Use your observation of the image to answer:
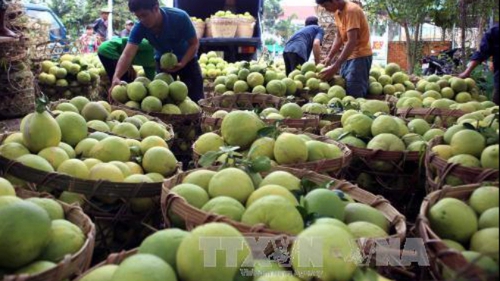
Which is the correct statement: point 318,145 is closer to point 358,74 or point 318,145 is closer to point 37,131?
point 37,131

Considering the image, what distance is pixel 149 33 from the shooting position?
4.94 metres

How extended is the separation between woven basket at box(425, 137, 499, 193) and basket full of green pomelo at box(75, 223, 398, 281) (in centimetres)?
85

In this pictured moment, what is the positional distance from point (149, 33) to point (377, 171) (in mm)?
3038

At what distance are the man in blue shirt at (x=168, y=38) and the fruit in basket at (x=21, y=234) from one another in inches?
129

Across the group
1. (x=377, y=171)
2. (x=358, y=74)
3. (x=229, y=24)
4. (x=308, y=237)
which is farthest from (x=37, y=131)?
(x=229, y=24)

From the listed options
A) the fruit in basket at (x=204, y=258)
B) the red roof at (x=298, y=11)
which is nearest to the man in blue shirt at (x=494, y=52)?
the fruit in basket at (x=204, y=258)

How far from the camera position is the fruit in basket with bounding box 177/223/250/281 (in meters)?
1.37

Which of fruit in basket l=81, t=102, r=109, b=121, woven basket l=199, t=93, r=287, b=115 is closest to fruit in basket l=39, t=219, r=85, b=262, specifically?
fruit in basket l=81, t=102, r=109, b=121

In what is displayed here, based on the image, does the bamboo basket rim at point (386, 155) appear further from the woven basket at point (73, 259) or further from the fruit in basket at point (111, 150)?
the woven basket at point (73, 259)

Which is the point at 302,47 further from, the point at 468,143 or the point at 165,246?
the point at 165,246

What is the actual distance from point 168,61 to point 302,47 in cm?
305

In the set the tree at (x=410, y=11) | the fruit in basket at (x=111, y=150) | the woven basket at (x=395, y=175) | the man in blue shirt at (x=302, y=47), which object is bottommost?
the woven basket at (x=395, y=175)

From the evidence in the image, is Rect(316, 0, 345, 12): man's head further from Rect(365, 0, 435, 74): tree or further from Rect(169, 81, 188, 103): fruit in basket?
Rect(365, 0, 435, 74): tree

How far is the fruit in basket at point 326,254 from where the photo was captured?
1370 mm
